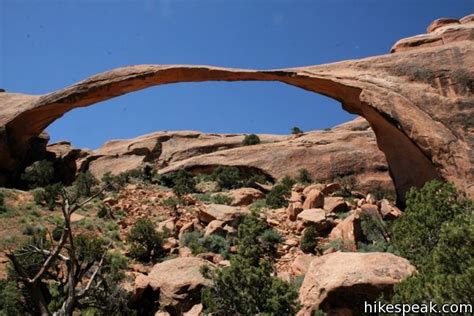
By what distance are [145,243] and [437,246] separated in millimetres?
8342

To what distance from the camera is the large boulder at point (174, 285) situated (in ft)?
31.3

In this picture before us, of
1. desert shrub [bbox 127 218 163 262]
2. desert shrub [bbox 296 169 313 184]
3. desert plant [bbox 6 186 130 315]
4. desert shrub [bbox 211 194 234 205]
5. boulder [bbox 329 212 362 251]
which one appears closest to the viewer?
desert plant [bbox 6 186 130 315]

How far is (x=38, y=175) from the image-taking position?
2045 cm

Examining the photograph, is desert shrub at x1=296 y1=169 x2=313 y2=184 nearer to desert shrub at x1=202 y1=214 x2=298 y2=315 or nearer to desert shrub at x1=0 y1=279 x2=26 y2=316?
desert shrub at x1=202 y1=214 x2=298 y2=315

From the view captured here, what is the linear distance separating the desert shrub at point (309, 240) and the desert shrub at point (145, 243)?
13.2ft

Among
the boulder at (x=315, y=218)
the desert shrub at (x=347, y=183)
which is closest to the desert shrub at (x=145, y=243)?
the boulder at (x=315, y=218)

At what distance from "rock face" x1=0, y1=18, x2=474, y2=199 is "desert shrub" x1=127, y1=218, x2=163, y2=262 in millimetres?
5647

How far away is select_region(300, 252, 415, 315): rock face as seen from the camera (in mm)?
7227

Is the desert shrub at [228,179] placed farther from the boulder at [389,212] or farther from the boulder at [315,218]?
the boulder at [389,212]

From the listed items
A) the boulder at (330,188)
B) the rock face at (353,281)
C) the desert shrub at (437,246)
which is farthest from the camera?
the boulder at (330,188)

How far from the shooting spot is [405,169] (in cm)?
1405

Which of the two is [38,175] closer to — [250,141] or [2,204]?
[2,204]

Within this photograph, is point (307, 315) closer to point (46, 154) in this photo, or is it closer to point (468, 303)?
point (468, 303)

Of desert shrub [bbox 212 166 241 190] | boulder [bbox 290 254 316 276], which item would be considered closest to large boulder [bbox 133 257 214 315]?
boulder [bbox 290 254 316 276]
